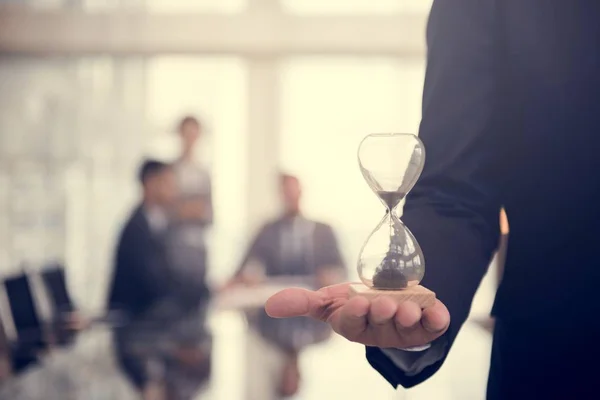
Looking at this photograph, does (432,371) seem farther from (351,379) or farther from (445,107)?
(351,379)

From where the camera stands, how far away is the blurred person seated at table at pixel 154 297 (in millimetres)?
2584

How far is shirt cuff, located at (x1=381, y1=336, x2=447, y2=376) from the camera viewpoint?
78 centimetres

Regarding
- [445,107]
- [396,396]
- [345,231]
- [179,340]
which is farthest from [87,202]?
[445,107]

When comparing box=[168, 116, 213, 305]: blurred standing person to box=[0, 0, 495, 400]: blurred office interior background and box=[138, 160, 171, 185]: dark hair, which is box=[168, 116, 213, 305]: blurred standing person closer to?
box=[138, 160, 171, 185]: dark hair

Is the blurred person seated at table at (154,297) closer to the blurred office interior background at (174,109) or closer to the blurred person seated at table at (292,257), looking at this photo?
the blurred person seated at table at (292,257)

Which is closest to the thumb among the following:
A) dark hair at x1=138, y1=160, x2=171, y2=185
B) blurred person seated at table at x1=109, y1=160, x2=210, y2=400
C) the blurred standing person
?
blurred person seated at table at x1=109, y1=160, x2=210, y2=400

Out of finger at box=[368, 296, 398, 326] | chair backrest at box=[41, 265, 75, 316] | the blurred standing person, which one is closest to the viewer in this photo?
finger at box=[368, 296, 398, 326]

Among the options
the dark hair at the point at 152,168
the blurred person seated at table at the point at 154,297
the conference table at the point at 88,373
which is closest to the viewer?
the conference table at the point at 88,373

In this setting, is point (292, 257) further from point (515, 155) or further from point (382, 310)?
point (382, 310)

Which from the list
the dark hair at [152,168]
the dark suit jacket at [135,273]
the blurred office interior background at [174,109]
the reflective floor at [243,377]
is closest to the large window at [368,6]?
the blurred office interior background at [174,109]

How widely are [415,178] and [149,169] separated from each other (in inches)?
148

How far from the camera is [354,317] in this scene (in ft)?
2.16

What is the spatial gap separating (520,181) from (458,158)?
0.07 metres

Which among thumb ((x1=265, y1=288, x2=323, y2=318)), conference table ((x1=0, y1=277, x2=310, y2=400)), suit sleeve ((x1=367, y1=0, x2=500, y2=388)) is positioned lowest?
conference table ((x1=0, y1=277, x2=310, y2=400))
